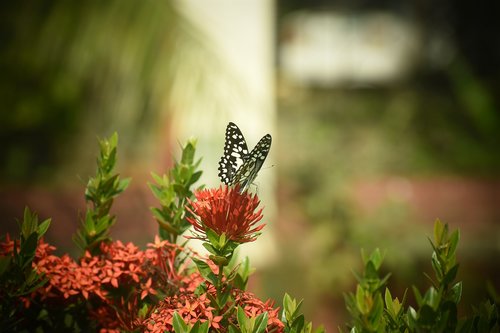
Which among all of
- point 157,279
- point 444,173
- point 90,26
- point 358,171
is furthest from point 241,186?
point 444,173

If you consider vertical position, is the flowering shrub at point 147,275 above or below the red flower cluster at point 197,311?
above

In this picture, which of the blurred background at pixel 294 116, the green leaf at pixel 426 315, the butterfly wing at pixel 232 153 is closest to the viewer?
the green leaf at pixel 426 315

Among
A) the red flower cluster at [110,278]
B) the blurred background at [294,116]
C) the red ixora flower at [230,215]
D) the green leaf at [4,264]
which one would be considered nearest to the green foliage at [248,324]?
the red ixora flower at [230,215]

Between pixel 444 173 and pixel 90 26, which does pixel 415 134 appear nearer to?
pixel 444 173

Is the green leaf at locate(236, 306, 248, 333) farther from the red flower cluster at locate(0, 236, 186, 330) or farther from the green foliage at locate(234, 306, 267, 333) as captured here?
the red flower cluster at locate(0, 236, 186, 330)

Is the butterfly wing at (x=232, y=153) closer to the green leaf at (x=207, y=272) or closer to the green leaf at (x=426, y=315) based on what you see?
the green leaf at (x=207, y=272)

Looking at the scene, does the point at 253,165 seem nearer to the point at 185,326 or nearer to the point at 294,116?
the point at 185,326

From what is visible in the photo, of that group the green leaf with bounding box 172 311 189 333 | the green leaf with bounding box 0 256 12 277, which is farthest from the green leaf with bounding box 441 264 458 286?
the green leaf with bounding box 0 256 12 277

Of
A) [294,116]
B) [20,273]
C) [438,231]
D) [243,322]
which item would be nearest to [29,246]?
[20,273]
